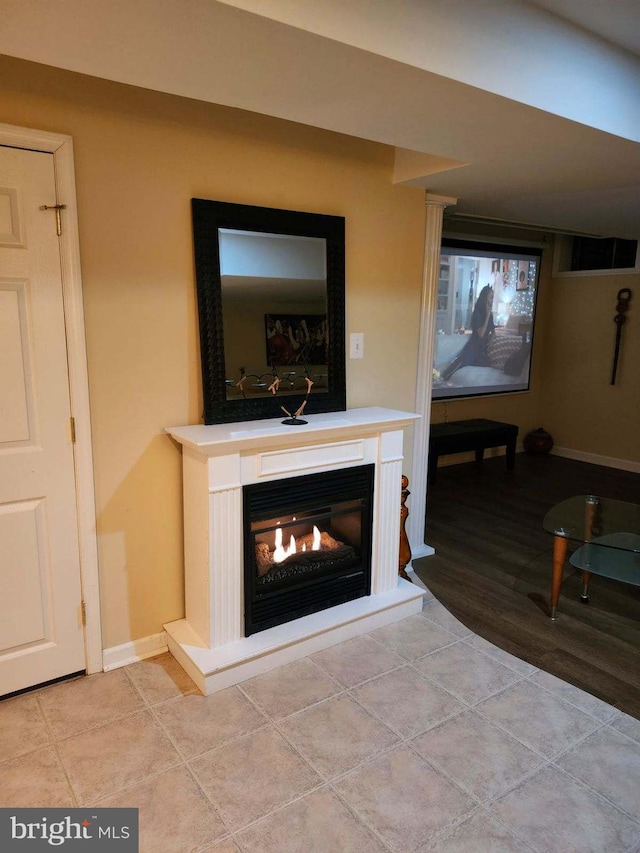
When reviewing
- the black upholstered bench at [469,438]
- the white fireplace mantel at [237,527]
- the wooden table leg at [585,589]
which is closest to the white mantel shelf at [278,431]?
the white fireplace mantel at [237,527]

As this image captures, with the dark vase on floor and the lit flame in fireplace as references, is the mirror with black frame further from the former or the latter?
the dark vase on floor

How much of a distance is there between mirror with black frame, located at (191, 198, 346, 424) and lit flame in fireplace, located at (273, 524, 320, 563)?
1.74 feet

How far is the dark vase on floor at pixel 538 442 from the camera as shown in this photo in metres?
6.29

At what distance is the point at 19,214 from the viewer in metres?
1.98

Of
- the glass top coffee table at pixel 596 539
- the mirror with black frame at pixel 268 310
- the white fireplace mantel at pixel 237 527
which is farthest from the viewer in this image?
the glass top coffee table at pixel 596 539

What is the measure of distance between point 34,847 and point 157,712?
1.92 feet

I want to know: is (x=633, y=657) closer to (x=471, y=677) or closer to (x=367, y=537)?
(x=471, y=677)

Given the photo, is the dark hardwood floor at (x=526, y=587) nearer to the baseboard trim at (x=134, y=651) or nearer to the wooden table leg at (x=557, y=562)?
the wooden table leg at (x=557, y=562)

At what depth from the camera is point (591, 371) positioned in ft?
19.7

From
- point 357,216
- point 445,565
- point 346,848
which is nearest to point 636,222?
point 357,216

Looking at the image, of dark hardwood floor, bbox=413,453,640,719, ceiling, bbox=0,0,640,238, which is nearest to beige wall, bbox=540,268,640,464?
dark hardwood floor, bbox=413,453,640,719

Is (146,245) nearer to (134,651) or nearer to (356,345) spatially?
(356,345)

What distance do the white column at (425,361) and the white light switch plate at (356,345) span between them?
45cm

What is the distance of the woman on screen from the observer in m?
5.53
